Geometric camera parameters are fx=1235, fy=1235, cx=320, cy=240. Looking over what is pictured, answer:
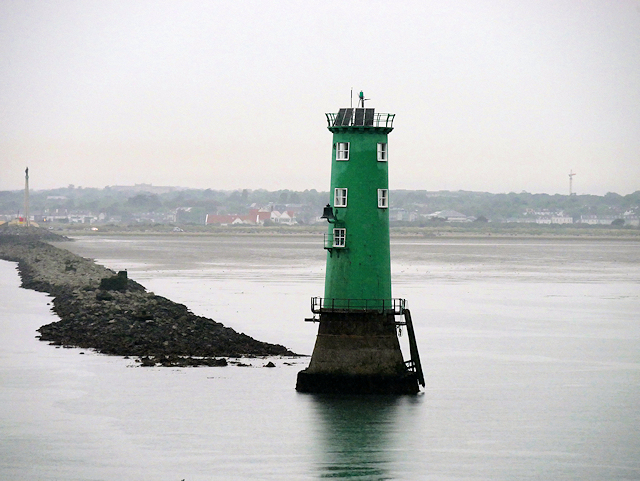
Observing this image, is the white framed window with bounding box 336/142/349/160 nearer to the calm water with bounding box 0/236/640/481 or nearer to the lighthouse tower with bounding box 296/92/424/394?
the lighthouse tower with bounding box 296/92/424/394

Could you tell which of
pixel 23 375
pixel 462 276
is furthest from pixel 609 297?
pixel 23 375

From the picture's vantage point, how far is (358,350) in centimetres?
3033

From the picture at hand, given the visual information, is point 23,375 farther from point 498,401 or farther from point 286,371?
point 498,401

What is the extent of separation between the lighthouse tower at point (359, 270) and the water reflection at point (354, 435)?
1.19 feet

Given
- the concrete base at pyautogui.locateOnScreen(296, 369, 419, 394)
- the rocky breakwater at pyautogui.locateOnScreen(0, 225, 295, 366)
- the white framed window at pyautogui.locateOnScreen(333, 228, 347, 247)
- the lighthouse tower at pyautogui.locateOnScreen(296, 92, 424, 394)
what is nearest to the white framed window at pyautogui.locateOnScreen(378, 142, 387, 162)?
the lighthouse tower at pyautogui.locateOnScreen(296, 92, 424, 394)

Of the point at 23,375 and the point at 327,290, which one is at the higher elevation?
the point at 327,290

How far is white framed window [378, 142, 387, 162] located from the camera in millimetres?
30578

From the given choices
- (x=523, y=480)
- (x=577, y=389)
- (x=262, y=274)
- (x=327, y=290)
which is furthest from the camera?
(x=262, y=274)

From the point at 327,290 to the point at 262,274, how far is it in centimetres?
6221

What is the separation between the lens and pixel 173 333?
4359cm

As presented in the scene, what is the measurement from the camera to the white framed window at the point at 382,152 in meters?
30.6

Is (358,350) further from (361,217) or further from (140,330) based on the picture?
(140,330)

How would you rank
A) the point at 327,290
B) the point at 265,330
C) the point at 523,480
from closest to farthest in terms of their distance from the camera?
the point at 523,480
the point at 327,290
the point at 265,330

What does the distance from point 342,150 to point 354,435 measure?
6.97 meters
